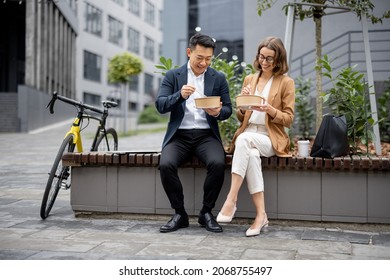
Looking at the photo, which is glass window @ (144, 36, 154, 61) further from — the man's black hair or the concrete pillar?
the man's black hair

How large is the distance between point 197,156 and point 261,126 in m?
0.54

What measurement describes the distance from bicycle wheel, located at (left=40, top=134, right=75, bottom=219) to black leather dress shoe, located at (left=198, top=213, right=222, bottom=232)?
4.20 ft

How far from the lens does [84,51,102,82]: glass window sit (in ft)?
95.2

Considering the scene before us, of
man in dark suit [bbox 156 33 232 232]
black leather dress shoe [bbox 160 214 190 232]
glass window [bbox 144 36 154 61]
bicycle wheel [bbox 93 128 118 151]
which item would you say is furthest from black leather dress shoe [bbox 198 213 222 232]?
glass window [bbox 144 36 154 61]

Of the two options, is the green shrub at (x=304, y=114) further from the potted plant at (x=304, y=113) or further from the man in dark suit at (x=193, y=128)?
the man in dark suit at (x=193, y=128)

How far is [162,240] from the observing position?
3.72 metres

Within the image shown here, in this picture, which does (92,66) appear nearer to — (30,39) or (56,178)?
(30,39)

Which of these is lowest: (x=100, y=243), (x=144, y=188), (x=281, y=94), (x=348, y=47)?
(x=100, y=243)

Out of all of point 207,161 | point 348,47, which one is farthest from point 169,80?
point 348,47


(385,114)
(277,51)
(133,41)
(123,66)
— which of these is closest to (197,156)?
(277,51)
